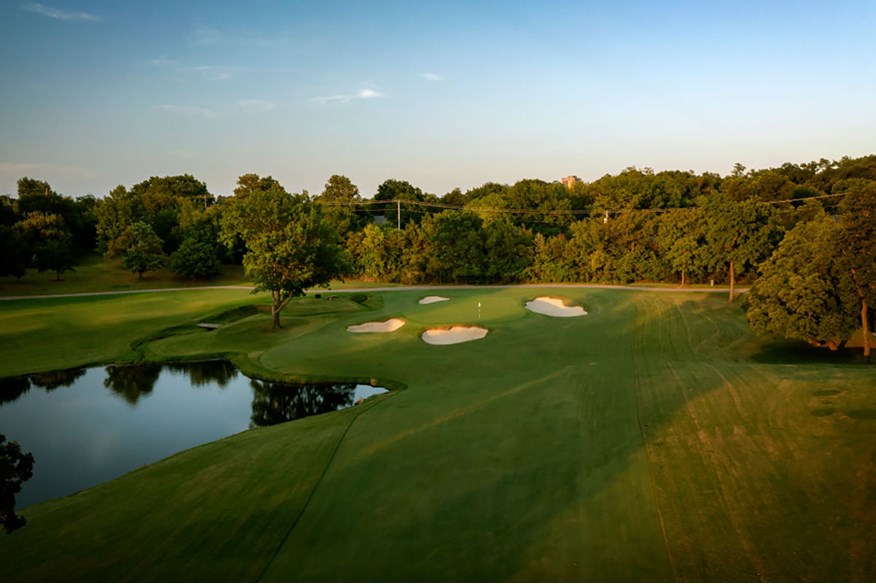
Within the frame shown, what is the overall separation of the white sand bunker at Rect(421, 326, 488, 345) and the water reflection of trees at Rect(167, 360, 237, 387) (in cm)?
1040

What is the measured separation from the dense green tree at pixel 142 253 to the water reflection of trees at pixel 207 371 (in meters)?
39.5

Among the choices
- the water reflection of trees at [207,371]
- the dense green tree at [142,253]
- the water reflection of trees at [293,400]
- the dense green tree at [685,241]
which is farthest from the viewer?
the dense green tree at [142,253]

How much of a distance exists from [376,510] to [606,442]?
6080 millimetres

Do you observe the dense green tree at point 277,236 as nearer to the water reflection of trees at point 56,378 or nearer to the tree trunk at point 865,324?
the water reflection of trees at point 56,378

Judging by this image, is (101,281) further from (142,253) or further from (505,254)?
(505,254)

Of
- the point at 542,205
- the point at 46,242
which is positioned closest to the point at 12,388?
the point at 46,242

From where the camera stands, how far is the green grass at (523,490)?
857 cm

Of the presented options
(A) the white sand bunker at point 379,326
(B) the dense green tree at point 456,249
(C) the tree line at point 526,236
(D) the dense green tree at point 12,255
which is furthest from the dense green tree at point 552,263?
(D) the dense green tree at point 12,255

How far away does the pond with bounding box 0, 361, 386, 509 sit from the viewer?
54.2 ft

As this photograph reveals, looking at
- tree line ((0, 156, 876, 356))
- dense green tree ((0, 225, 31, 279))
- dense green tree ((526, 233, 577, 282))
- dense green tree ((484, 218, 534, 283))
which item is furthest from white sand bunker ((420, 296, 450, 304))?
dense green tree ((0, 225, 31, 279))

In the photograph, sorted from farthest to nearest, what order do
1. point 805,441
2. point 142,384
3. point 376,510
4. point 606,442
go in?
1. point 142,384
2. point 606,442
3. point 805,441
4. point 376,510

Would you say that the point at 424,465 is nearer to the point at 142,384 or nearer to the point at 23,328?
the point at 142,384

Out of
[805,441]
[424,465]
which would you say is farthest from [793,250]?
[424,465]

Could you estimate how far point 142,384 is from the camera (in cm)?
2514
